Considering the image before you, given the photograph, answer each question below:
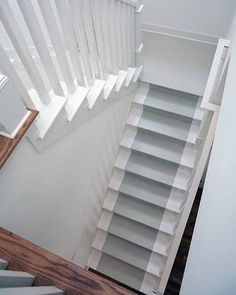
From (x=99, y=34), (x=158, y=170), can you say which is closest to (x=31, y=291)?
(x=99, y=34)

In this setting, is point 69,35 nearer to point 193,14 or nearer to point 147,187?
point 193,14

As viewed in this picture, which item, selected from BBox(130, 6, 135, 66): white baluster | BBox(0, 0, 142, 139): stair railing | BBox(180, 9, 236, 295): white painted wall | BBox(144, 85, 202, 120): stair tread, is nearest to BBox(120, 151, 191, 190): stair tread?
BBox(144, 85, 202, 120): stair tread

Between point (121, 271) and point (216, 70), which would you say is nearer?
point (216, 70)

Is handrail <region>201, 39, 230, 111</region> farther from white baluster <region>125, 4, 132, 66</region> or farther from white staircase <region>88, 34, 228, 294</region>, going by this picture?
white staircase <region>88, 34, 228, 294</region>

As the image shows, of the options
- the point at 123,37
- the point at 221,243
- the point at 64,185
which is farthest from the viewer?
the point at 123,37

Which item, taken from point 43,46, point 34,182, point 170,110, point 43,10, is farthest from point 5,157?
point 170,110

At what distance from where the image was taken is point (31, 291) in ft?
2.33

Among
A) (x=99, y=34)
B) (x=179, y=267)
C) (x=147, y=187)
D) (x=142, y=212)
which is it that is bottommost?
(x=179, y=267)

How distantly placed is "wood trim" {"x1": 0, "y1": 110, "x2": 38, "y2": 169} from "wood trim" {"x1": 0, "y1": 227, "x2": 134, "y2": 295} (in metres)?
0.35

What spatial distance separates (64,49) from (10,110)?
483 millimetres

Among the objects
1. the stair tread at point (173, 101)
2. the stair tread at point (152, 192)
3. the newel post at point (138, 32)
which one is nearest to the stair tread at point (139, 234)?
the stair tread at point (152, 192)

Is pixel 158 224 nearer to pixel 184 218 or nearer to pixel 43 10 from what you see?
pixel 184 218

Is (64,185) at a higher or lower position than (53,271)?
higher

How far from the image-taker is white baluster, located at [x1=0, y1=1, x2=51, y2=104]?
969mm
